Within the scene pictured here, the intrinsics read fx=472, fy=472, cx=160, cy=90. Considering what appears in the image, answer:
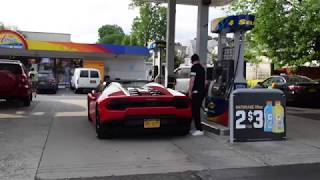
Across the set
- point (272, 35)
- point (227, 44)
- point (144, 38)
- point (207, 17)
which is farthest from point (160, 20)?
point (227, 44)

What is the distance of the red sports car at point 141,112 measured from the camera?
9289 mm

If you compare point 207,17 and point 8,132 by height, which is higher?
point 207,17

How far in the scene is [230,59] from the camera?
11.1 meters

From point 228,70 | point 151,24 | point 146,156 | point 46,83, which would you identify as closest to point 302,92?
point 228,70

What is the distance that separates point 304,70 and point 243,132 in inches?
885

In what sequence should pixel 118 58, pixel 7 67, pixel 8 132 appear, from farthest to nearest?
pixel 118 58, pixel 7 67, pixel 8 132

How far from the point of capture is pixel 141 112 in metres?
9.32

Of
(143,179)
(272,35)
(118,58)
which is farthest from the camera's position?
(118,58)

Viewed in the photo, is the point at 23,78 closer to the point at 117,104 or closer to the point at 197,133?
the point at 117,104

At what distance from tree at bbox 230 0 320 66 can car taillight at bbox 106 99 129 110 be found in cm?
1639

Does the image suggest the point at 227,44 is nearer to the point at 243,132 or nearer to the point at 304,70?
the point at 243,132

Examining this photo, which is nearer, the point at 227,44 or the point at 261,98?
A: the point at 261,98

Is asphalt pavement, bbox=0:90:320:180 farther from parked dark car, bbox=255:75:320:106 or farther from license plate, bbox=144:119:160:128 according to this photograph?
parked dark car, bbox=255:75:320:106

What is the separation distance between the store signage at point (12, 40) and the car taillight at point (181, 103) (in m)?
28.3
